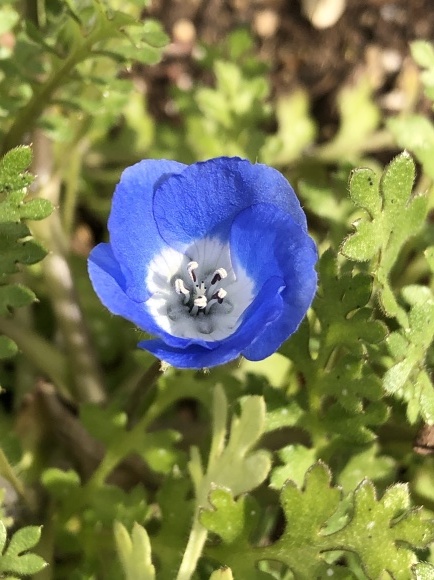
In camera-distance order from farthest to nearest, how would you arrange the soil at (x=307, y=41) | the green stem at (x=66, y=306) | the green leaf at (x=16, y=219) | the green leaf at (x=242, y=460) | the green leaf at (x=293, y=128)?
the soil at (x=307, y=41) → the green leaf at (x=293, y=128) → the green stem at (x=66, y=306) → the green leaf at (x=242, y=460) → the green leaf at (x=16, y=219)

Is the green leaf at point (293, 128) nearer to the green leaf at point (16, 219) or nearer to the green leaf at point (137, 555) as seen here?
the green leaf at point (16, 219)

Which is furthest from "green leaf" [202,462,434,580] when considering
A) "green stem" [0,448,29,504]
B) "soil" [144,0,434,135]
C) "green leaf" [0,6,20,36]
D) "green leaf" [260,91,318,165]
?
"soil" [144,0,434,135]

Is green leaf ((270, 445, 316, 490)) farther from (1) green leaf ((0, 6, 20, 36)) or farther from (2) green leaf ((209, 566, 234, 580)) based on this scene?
(1) green leaf ((0, 6, 20, 36))

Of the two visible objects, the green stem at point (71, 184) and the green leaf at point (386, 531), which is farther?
the green stem at point (71, 184)

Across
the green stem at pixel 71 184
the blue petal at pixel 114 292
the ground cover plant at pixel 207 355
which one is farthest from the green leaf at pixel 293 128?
the blue petal at pixel 114 292

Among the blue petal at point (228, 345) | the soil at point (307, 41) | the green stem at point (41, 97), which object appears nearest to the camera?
the blue petal at point (228, 345)

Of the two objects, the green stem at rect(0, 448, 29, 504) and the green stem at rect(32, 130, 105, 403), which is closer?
the green stem at rect(0, 448, 29, 504)
